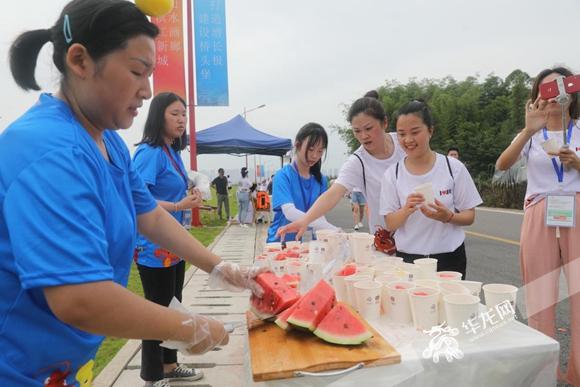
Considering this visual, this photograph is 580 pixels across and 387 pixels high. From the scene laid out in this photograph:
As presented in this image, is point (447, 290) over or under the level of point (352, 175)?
under

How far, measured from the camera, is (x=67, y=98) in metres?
1.23

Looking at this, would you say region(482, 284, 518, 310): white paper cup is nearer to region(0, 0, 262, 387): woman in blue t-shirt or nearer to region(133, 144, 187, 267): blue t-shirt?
region(0, 0, 262, 387): woman in blue t-shirt

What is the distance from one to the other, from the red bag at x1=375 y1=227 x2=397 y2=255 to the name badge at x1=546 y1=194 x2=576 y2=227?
1.05 metres

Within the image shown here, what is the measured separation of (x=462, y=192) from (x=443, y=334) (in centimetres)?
142

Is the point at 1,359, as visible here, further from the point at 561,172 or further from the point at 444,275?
the point at 561,172

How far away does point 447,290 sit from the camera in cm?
183

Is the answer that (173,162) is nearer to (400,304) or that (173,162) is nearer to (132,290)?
(400,304)

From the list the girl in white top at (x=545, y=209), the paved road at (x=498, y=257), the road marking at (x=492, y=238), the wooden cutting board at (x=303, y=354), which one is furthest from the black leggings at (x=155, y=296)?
the road marking at (x=492, y=238)

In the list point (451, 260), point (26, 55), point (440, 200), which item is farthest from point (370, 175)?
point (26, 55)

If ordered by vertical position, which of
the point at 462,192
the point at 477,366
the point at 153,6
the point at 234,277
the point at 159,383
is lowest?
→ the point at 159,383

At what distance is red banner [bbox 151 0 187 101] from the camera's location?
1036 centimetres

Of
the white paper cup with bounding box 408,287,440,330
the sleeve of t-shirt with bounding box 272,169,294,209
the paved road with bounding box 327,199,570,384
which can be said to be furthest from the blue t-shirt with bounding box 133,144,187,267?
the paved road with bounding box 327,199,570,384

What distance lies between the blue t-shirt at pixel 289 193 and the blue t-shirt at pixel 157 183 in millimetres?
835

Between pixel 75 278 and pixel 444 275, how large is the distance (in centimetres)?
171
